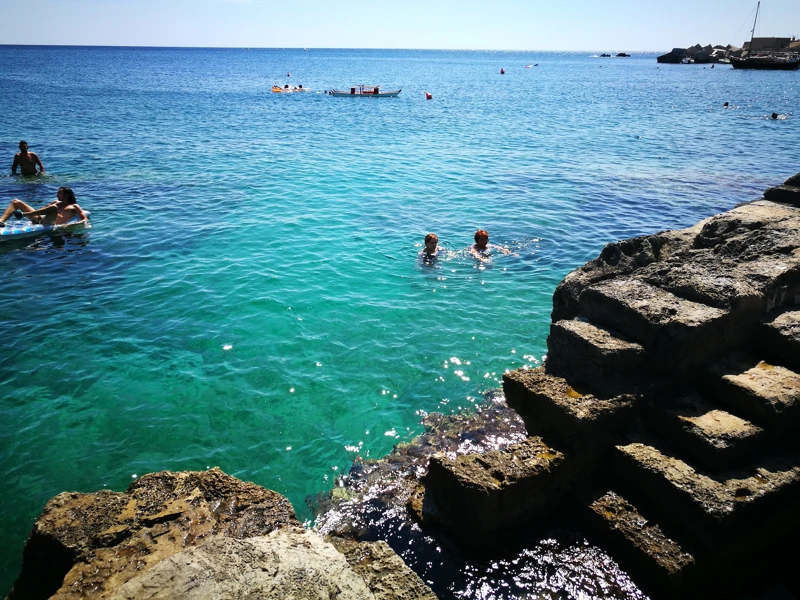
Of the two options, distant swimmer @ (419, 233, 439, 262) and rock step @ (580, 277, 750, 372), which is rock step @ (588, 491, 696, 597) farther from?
distant swimmer @ (419, 233, 439, 262)

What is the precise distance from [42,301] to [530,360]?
1154 cm

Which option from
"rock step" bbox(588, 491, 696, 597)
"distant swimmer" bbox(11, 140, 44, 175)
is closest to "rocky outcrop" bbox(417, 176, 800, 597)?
"rock step" bbox(588, 491, 696, 597)

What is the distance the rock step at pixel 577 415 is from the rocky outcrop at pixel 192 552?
2.33 meters

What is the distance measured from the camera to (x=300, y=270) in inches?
544

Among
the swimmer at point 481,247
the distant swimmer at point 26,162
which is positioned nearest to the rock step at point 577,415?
the swimmer at point 481,247

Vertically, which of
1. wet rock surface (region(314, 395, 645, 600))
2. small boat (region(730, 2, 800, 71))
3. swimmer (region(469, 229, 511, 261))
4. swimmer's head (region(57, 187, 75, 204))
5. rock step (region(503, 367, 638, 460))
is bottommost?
wet rock surface (region(314, 395, 645, 600))

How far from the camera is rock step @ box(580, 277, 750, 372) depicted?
17.5ft

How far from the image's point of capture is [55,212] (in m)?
16.0

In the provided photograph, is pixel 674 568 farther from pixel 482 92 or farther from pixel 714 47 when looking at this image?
pixel 714 47

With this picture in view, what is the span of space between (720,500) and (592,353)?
1809 millimetres

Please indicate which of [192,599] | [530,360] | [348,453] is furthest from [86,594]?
[530,360]

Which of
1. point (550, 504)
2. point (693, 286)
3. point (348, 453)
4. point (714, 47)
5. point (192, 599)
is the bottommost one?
point (348, 453)

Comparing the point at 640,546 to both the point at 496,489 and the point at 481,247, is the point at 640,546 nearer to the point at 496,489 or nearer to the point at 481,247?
the point at 496,489

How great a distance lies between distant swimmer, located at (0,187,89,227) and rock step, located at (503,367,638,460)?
16.7 meters
